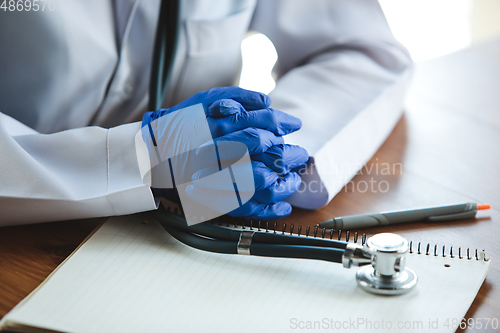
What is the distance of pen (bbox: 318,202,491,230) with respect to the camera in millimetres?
545

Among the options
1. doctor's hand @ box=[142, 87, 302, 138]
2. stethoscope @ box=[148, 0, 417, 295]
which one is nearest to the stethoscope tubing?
stethoscope @ box=[148, 0, 417, 295]

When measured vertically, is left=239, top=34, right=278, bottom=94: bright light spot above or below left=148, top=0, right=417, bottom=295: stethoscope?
below

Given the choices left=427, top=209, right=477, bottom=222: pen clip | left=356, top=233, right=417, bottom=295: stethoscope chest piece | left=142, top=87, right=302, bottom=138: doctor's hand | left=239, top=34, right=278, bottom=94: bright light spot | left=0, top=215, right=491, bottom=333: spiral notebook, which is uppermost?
left=142, top=87, right=302, bottom=138: doctor's hand

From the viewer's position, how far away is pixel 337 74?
0.83 meters

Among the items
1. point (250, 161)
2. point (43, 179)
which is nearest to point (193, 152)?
point (250, 161)

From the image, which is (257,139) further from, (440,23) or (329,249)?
(440,23)

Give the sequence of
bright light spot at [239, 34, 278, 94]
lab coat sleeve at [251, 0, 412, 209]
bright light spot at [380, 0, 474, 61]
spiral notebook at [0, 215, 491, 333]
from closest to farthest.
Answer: spiral notebook at [0, 215, 491, 333] → lab coat sleeve at [251, 0, 412, 209] → bright light spot at [239, 34, 278, 94] → bright light spot at [380, 0, 474, 61]

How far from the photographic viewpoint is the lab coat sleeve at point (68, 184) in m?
0.53

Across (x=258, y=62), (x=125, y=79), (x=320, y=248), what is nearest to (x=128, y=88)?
(x=125, y=79)

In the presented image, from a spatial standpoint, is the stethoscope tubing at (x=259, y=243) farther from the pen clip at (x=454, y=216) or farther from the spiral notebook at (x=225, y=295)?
the pen clip at (x=454, y=216)

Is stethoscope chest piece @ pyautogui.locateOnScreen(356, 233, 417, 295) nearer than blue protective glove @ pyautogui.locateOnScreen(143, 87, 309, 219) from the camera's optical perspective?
Yes

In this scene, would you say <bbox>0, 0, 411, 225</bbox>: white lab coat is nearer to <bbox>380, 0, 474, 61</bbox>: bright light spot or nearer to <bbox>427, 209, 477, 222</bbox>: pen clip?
<bbox>427, 209, 477, 222</bbox>: pen clip

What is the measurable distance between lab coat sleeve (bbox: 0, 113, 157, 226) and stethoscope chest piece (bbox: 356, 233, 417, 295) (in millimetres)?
268

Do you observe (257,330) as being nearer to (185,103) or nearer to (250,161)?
(250,161)
